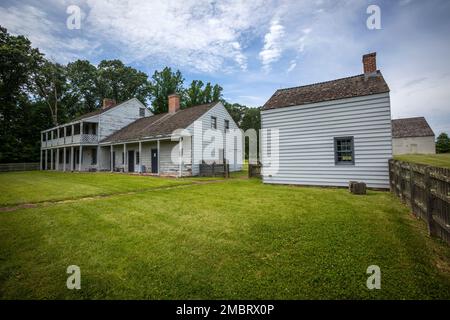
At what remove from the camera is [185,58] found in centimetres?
1800

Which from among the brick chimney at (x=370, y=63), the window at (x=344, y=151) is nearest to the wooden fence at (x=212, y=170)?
the window at (x=344, y=151)

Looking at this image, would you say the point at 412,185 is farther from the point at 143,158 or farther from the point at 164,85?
the point at 164,85

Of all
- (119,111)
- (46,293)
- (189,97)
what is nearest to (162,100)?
(189,97)

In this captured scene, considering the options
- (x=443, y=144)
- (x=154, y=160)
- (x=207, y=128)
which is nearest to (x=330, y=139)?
(x=207, y=128)

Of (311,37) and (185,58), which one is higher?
(185,58)

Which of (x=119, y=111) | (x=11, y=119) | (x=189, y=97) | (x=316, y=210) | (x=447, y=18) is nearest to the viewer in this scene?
(x=447, y=18)

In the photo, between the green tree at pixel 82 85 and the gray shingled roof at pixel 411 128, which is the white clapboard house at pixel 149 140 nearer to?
the green tree at pixel 82 85

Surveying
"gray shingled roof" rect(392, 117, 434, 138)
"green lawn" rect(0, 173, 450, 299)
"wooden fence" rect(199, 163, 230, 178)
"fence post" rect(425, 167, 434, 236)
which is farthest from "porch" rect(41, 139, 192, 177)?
"gray shingled roof" rect(392, 117, 434, 138)

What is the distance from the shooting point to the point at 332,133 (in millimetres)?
10523

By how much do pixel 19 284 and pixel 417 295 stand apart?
5201mm

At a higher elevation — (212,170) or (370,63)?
(370,63)

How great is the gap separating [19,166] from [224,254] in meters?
40.8

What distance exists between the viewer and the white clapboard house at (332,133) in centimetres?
952
